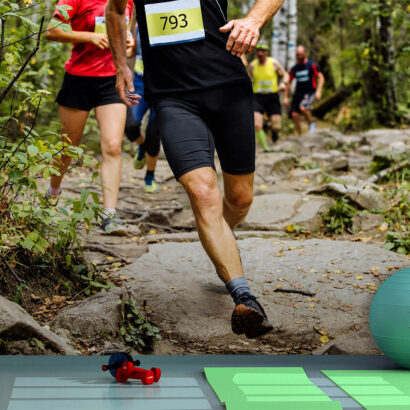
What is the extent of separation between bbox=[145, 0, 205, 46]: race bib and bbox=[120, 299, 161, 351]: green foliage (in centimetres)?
157

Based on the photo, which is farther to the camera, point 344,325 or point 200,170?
point 344,325

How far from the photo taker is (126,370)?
2.97m

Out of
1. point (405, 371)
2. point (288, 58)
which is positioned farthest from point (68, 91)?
point (288, 58)

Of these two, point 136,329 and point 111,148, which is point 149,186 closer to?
point 111,148

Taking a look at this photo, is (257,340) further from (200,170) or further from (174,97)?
(174,97)

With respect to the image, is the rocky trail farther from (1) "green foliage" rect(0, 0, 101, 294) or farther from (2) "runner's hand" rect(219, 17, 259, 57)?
(2) "runner's hand" rect(219, 17, 259, 57)

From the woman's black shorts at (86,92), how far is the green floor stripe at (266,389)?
2.95m

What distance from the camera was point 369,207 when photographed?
24.5ft

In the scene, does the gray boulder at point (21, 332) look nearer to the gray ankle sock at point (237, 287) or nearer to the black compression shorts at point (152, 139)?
the gray ankle sock at point (237, 287)

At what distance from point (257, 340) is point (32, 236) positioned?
58.7 inches

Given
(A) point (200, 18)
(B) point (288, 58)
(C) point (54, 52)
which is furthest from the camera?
(B) point (288, 58)

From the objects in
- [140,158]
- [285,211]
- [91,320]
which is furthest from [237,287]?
[140,158]

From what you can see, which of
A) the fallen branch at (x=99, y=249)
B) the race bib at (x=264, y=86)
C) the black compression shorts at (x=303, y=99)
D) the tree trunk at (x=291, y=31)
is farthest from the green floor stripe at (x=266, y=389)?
the tree trunk at (x=291, y=31)

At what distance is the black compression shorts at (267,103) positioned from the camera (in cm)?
1252
